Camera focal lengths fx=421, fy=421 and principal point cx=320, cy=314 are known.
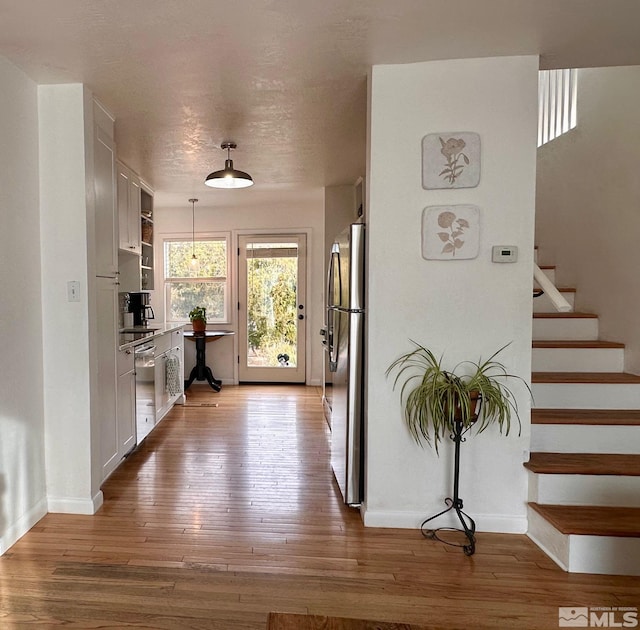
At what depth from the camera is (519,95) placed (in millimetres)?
2096

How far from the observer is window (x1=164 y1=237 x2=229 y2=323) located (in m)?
5.68

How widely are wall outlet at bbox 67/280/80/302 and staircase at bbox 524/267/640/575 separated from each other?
2570 mm

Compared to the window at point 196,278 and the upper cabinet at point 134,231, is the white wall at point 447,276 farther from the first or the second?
the window at point 196,278

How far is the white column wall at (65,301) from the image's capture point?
90.3 inches

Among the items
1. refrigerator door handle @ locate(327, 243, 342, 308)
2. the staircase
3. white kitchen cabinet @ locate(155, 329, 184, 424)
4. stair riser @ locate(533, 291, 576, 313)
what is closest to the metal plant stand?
the staircase

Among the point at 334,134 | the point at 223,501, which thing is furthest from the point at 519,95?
the point at 223,501

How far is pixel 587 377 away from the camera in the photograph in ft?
8.45

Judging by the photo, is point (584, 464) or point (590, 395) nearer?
point (584, 464)

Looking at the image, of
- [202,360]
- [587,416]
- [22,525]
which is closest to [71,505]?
[22,525]

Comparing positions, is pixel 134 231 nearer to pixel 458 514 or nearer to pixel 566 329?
pixel 458 514

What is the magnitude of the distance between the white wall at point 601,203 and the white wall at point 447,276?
3.48 ft

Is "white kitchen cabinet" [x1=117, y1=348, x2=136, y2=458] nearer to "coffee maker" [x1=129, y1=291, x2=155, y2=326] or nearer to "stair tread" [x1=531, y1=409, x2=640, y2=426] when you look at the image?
"coffee maker" [x1=129, y1=291, x2=155, y2=326]

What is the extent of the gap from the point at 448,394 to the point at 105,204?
2.30m

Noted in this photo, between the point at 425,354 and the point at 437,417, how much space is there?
0.33 metres
